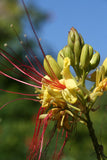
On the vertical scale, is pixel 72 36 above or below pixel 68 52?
above

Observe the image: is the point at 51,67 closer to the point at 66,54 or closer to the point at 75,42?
the point at 66,54

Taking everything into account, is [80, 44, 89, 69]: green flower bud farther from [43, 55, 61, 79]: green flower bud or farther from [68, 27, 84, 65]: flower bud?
[43, 55, 61, 79]: green flower bud

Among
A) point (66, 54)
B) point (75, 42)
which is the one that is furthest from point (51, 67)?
point (75, 42)

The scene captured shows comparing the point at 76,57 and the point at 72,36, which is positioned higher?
the point at 72,36

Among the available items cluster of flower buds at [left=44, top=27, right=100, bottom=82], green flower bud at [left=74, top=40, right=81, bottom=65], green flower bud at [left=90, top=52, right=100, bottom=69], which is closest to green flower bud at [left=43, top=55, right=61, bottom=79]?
cluster of flower buds at [left=44, top=27, right=100, bottom=82]

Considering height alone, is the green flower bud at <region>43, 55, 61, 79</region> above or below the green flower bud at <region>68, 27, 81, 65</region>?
below

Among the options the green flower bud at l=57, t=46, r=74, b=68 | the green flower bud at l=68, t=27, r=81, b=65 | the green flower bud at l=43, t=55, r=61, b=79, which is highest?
the green flower bud at l=68, t=27, r=81, b=65

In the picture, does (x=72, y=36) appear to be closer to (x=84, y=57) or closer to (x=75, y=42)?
(x=75, y=42)

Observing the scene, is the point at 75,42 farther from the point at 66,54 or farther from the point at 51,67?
the point at 51,67

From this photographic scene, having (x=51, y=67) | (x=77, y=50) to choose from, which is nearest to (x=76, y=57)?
(x=77, y=50)

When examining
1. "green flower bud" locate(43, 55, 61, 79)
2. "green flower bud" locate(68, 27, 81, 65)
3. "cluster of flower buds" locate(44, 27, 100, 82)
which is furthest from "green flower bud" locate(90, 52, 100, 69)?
"green flower bud" locate(43, 55, 61, 79)

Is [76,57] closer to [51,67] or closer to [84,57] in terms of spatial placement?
[84,57]

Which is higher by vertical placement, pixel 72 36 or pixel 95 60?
pixel 72 36

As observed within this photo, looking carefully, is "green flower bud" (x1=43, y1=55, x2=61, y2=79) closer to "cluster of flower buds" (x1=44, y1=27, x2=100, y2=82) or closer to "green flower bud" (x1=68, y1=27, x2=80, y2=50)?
"cluster of flower buds" (x1=44, y1=27, x2=100, y2=82)
